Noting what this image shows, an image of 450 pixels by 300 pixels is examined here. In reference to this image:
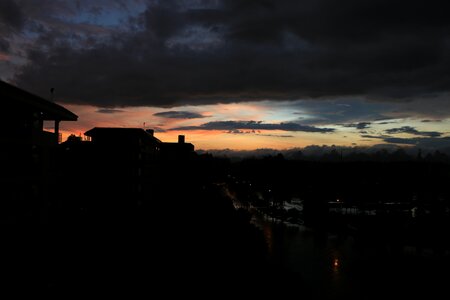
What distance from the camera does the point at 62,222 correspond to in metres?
26.3

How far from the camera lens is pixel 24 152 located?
65.6ft

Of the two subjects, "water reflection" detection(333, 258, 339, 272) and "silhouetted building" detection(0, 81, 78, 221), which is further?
"water reflection" detection(333, 258, 339, 272)

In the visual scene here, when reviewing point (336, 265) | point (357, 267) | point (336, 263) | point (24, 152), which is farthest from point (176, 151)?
point (24, 152)

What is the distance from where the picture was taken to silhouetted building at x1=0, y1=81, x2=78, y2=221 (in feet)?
58.6

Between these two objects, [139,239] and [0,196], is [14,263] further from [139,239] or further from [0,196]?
[139,239]

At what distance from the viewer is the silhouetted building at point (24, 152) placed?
1786 cm

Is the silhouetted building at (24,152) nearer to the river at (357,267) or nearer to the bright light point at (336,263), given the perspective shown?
the river at (357,267)

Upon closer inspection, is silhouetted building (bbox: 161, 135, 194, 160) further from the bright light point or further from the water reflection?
the water reflection

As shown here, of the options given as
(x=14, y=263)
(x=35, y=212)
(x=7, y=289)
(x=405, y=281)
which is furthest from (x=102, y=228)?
(x=405, y=281)

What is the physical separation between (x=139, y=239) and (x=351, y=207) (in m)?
75.5

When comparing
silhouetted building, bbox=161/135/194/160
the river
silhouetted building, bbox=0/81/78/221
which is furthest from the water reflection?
silhouetted building, bbox=161/135/194/160

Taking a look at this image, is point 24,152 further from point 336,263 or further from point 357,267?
point 357,267

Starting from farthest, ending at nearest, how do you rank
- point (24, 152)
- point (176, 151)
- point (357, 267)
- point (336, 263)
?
point (176, 151) < point (336, 263) < point (357, 267) < point (24, 152)

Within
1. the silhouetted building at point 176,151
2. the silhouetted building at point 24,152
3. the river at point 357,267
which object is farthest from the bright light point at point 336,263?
the silhouetted building at point 176,151
